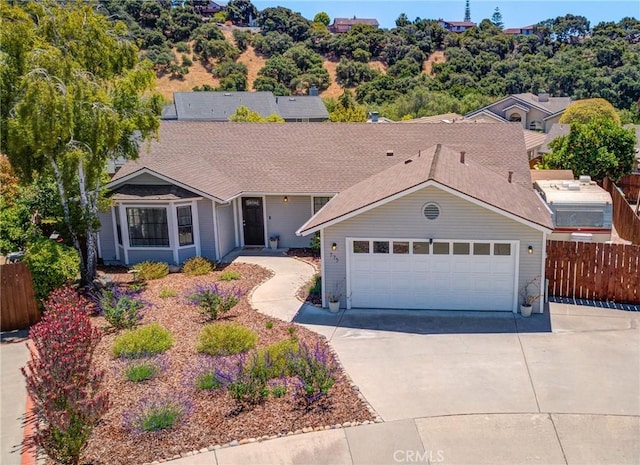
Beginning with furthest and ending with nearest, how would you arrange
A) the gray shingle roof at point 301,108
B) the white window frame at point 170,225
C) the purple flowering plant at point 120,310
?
the gray shingle roof at point 301,108 → the white window frame at point 170,225 → the purple flowering plant at point 120,310

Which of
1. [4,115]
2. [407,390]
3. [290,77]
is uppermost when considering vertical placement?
[290,77]

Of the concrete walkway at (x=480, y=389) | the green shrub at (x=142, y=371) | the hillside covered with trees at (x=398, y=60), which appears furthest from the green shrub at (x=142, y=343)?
the hillside covered with trees at (x=398, y=60)

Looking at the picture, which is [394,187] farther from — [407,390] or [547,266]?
[407,390]

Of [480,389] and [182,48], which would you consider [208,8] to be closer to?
[182,48]

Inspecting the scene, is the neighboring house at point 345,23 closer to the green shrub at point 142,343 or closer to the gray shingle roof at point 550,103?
the gray shingle roof at point 550,103

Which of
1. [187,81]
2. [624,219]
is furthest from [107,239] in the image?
[187,81]

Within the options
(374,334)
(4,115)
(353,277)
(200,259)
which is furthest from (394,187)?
(4,115)

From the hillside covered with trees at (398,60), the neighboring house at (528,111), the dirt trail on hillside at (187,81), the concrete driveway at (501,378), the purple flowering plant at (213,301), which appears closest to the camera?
the concrete driveway at (501,378)
